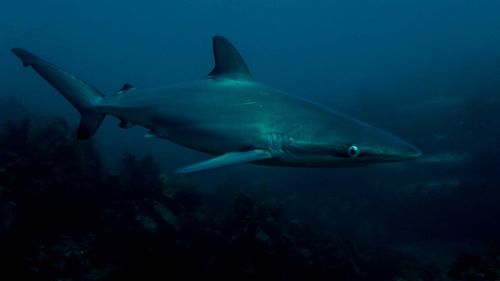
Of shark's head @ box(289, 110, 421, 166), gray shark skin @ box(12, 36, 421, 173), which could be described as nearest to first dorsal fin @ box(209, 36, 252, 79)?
gray shark skin @ box(12, 36, 421, 173)

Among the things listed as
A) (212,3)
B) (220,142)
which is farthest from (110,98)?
(212,3)

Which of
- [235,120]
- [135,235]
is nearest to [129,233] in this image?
[135,235]

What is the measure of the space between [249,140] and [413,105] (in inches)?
827

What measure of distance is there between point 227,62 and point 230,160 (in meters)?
1.57

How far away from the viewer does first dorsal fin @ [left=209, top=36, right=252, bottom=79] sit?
407cm

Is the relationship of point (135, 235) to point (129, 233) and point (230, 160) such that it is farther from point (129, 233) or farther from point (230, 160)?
point (230, 160)

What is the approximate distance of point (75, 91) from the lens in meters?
4.33

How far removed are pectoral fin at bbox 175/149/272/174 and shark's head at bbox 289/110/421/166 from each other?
0.30 m

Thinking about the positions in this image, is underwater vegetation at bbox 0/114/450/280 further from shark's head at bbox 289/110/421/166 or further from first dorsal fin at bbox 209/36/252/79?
shark's head at bbox 289/110/421/166

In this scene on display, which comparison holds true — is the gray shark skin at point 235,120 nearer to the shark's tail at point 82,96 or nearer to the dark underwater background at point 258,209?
the shark's tail at point 82,96

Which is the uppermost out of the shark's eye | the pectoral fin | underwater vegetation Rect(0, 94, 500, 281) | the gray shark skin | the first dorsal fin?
the first dorsal fin

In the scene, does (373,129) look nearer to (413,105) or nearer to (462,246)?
(462,246)

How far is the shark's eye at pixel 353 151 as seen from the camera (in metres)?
2.91

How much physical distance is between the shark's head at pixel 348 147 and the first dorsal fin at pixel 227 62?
4.38 feet
